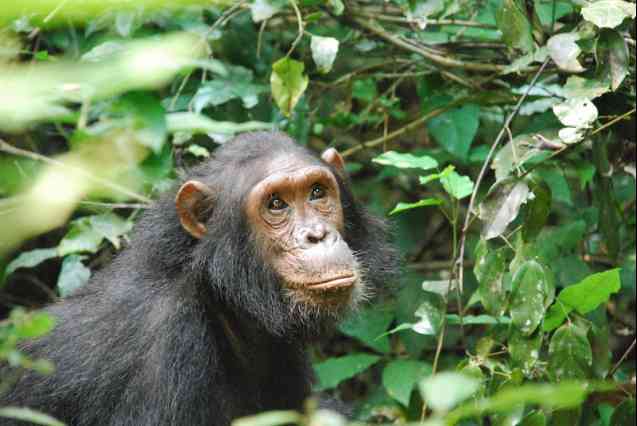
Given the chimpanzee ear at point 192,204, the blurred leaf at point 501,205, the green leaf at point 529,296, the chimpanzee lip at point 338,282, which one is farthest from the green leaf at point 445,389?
the chimpanzee ear at point 192,204

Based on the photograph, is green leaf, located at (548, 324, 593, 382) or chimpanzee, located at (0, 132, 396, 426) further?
green leaf, located at (548, 324, 593, 382)

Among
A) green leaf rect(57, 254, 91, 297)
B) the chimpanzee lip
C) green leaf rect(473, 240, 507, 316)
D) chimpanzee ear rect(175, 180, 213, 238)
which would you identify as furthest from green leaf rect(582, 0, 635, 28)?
green leaf rect(57, 254, 91, 297)

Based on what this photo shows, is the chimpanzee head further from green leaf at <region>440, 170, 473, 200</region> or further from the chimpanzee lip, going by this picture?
green leaf at <region>440, 170, 473, 200</region>

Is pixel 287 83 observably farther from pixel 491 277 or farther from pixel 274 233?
pixel 491 277

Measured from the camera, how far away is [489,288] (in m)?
5.39

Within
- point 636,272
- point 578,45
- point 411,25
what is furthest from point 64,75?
point 636,272

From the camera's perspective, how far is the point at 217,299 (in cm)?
551

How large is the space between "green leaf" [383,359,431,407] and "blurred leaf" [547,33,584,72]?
2.50m

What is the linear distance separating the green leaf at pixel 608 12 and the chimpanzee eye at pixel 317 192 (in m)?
1.82

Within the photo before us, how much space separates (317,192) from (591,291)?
168cm

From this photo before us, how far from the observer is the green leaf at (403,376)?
267 inches

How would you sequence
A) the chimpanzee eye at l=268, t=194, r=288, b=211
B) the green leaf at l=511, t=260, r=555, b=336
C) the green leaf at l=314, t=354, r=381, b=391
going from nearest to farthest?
1. the green leaf at l=511, t=260, r=555, b=336
2. the chimpanzee eye at l=268, t=194, r=288, b=211
3. the green leaf at l=314, t=354, r=381, b=391

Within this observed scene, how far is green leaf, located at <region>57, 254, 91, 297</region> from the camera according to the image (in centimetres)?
657

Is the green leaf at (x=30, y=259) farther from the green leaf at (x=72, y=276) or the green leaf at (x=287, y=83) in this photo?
the green leaf at (x=287, y=83)
